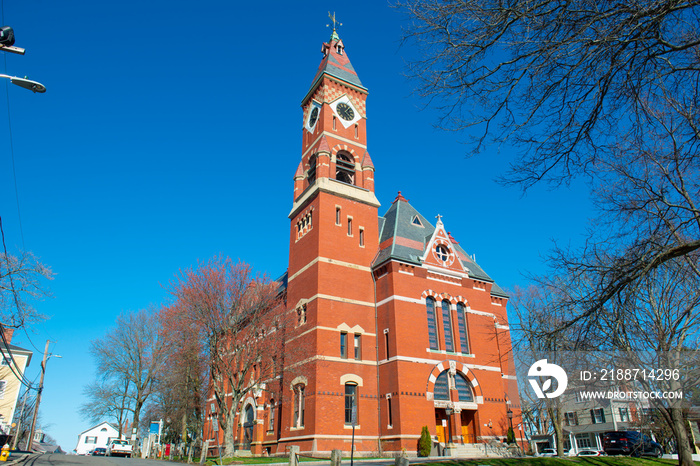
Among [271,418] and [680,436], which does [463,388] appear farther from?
[271,418]

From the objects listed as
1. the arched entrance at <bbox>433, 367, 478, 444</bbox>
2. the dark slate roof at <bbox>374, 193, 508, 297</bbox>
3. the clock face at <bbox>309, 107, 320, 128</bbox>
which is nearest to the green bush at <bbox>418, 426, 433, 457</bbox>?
Result: the arched entrance at <bbox>433, 367, 478, 444</bbox>

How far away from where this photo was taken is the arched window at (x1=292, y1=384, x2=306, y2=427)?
29.1 m

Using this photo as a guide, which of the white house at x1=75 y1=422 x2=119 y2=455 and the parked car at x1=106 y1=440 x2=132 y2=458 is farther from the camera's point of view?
the white house at x1=75 y1=422 x2=119 y2=455

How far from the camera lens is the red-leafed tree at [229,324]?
91.4 ft

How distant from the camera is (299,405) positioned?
2964 cm

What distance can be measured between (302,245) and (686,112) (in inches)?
1116

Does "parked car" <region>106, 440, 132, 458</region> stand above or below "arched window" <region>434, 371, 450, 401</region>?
below

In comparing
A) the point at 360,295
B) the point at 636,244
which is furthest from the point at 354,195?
the point at 636,244

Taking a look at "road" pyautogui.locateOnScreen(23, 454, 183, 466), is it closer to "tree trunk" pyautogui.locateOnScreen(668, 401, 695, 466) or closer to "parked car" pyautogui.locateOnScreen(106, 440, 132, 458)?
"parked car" pyautogui.locateOnScreen(106, 440, 132, 458)

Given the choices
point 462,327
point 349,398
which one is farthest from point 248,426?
point 462,327

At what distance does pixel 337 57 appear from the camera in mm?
43469

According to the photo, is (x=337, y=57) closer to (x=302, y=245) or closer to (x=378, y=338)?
(x=302, y=245)

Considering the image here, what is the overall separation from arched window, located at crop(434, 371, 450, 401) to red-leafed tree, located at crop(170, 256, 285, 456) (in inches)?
433

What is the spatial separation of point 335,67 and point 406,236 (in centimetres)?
1768
